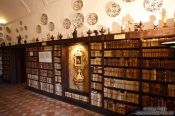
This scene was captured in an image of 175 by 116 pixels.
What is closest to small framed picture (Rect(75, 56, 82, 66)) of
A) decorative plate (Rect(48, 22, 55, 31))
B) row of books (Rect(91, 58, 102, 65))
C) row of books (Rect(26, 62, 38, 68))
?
row of books (Rect(91, 58, 102, 65))

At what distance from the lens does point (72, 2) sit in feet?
19.8

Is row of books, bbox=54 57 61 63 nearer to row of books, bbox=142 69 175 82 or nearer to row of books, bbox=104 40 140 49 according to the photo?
row of books, bbox=104 40 140 49

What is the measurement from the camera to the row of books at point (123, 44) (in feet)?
13.9

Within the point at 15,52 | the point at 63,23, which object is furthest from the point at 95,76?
the point at 15,52

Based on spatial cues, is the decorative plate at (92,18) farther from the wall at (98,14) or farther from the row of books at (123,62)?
the row of books at (123,62)

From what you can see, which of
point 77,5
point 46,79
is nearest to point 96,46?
point 77,5

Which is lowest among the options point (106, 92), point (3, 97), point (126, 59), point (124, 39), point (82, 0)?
point (3, 97)

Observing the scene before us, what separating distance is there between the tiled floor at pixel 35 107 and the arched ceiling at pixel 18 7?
3738 millimetres

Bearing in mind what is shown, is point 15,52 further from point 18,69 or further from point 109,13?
point 109,13

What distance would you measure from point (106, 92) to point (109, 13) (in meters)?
2.20

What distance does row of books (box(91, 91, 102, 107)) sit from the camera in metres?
5.16

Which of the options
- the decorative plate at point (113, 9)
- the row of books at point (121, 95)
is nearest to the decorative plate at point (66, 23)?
the decorative plate at point (113, 9)

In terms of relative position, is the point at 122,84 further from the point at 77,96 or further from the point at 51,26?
the point at 51,26

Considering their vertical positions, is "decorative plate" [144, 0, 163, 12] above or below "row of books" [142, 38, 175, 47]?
above
